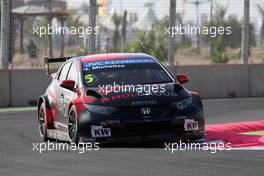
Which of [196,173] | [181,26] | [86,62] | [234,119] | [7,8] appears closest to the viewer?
[196,173]

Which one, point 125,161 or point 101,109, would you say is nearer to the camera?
point 125,161

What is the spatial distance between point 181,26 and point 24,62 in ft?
16.2

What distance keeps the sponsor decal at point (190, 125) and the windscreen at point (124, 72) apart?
37.2 inches

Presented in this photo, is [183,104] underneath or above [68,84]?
Result: underneath

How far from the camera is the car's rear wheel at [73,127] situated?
11148 mm

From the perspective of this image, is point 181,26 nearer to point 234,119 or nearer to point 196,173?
point 234,119

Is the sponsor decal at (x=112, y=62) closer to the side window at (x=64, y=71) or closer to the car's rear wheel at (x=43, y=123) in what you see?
the side window at (x=64, y=71)

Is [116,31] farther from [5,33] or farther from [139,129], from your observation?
[139,129]

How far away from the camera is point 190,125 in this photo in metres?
11.2

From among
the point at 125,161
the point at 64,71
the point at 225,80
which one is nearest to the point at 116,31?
the point at 225,80

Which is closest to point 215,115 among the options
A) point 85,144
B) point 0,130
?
point 0,130

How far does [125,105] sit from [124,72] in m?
1.23

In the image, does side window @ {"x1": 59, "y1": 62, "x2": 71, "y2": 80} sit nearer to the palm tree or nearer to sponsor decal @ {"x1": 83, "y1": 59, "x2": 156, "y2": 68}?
sponsor decal @ {"x1": 83, "y1": 59, "x2": 156, "y2": 68}

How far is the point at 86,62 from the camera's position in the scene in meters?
12.4
